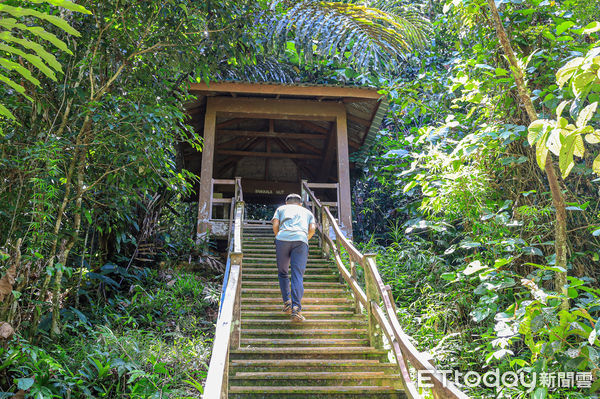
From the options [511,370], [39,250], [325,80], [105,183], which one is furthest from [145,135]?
[325,80]

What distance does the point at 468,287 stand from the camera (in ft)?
18.2

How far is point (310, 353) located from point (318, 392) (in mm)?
549

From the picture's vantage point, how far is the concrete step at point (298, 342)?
4.72 m

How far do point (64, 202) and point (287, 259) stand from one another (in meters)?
2.49

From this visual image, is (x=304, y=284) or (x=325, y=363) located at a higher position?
(x=304, y=284)

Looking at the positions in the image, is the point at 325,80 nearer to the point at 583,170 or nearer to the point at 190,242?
the point at 190,242

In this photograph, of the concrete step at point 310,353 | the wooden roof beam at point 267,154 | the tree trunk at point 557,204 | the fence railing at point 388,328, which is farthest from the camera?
the wooden roof beam at point 267,154

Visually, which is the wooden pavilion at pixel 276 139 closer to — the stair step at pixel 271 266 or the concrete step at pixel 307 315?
the stair step at pixel 271 266

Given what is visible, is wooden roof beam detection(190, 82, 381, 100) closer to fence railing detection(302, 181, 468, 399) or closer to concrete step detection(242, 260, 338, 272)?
fence railing detection(302, 181, 468, 399)

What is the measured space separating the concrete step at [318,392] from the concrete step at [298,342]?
28.4 inches

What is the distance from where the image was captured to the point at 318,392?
4008 millimetres

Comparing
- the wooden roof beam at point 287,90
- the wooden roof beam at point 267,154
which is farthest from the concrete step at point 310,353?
the wooden roof beam at point 267,154

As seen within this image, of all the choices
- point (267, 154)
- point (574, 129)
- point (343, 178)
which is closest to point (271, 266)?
point (343, 178)

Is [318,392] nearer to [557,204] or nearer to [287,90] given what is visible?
[557,204]
